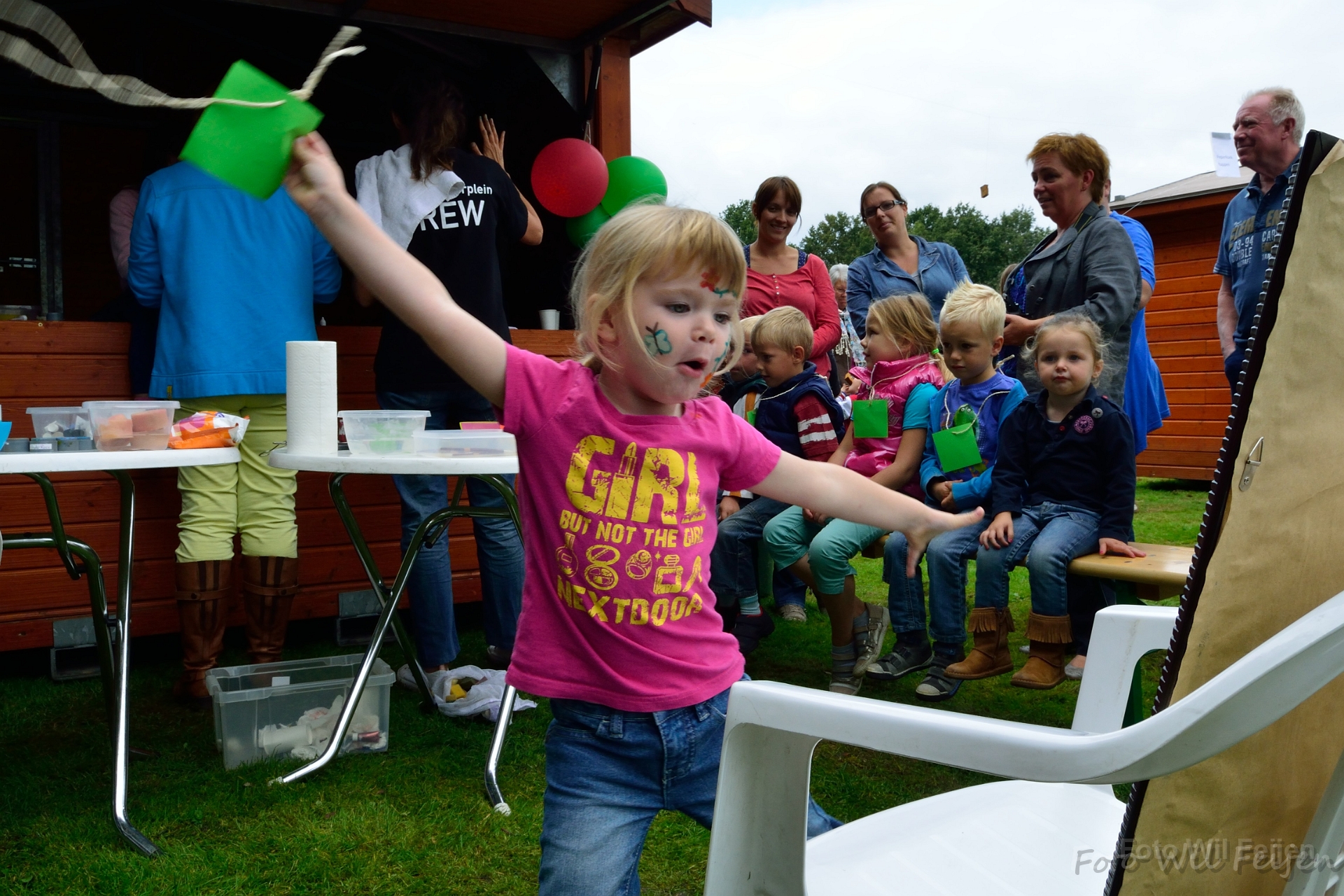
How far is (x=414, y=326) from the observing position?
1249mm

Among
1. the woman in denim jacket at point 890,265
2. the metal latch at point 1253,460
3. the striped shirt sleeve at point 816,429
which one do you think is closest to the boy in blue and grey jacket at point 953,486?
the striped shirt sleeve at point 816,429

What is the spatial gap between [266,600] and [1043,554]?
248 centimetres

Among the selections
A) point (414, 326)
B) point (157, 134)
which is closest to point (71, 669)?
point (157, 134)

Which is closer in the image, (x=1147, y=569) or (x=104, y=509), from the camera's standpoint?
(x=1147, y=569)

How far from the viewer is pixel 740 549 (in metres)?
3.81

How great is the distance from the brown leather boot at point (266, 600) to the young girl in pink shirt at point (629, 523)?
229 centimetres

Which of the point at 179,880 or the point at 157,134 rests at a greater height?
the point at 157,134

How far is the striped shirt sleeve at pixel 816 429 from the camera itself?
3807 mm

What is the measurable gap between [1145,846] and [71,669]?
13.4 ft

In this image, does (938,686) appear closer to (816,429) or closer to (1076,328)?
(816,429)

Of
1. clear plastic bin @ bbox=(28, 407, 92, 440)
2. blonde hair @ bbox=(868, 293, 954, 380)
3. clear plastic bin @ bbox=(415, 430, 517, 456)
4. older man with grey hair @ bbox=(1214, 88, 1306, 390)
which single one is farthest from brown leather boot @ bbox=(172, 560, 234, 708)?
older man with grey hair @ bbox=(1214, 88, 1306, 390)

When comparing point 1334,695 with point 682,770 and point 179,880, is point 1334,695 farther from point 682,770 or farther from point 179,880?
point 179,880

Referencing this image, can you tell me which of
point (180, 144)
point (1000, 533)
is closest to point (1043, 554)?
point (1000, 533)

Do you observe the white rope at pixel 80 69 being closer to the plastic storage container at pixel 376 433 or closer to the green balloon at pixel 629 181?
the plastic storage container at pixel 376 433
